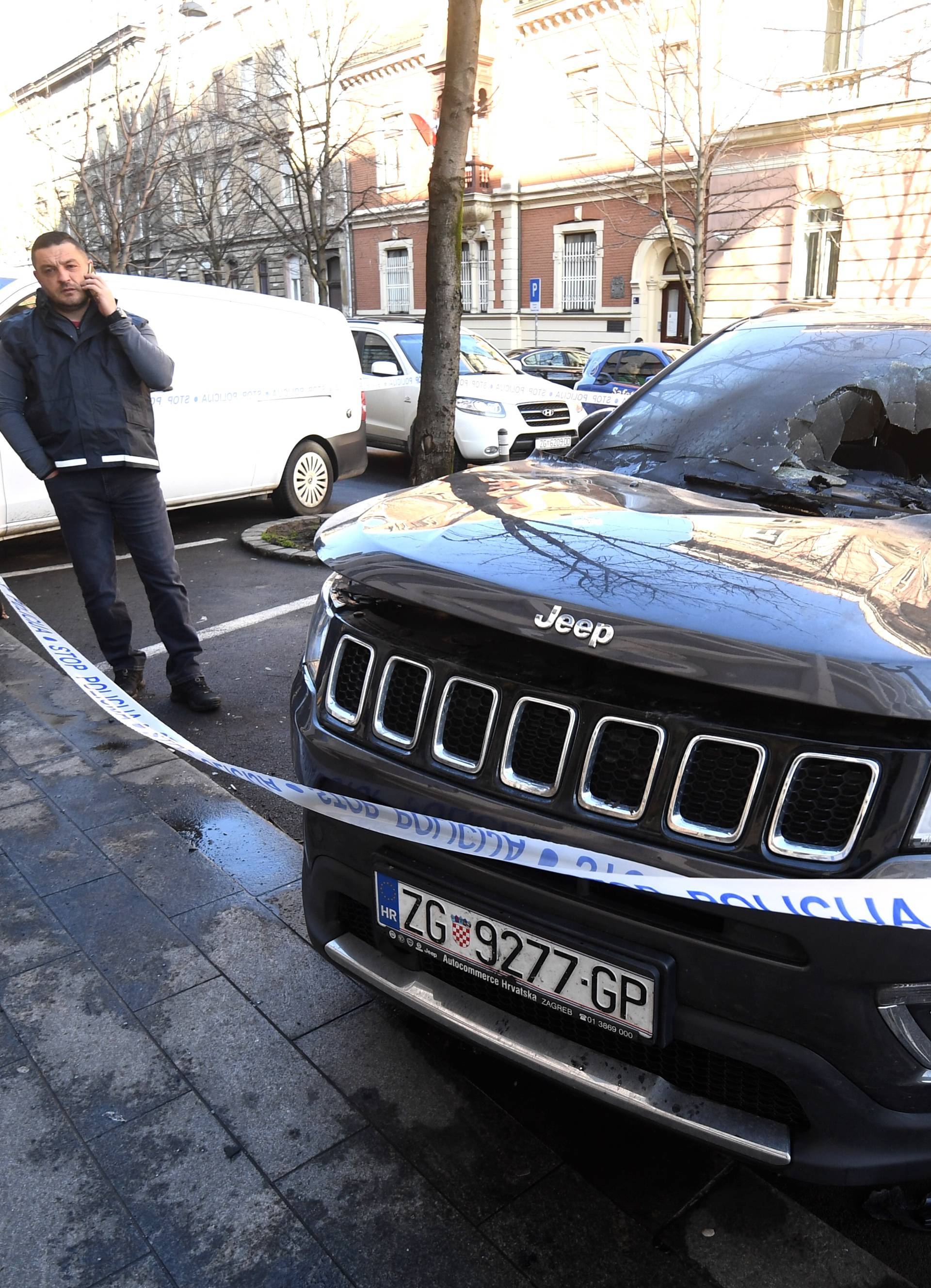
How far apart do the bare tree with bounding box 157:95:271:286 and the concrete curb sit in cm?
1948

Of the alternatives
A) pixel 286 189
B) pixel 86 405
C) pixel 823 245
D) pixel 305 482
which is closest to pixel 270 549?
pixel 305 482

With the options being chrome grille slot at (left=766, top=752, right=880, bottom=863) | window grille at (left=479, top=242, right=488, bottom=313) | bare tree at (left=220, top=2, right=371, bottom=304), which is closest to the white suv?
chrome grille slot at (left=766, top=752, right=880, bottom=863)

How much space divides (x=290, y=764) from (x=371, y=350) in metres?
10.3

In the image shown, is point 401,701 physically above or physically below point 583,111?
below

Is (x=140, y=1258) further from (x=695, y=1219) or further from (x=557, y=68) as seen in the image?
(x=557, y=68)

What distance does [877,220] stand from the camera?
74.1ft

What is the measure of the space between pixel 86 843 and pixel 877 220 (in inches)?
936

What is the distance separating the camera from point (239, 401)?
865cm

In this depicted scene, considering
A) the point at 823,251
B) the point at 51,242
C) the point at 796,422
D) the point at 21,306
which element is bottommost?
the point at 796,422

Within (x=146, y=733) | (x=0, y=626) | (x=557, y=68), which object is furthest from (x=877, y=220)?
(x=146, y=733)

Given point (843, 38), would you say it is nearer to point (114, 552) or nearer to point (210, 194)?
point (210, 194)

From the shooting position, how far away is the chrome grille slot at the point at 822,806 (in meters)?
1.61

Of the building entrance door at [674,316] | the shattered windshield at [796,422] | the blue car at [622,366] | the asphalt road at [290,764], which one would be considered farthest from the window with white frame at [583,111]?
the shattered windshield at [796,422]

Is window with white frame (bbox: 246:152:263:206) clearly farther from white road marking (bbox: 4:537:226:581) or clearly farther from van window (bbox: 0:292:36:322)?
van window (bbox: 0:292:36:322)
